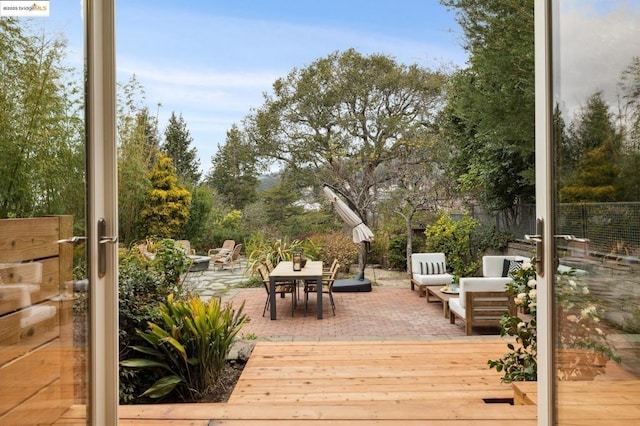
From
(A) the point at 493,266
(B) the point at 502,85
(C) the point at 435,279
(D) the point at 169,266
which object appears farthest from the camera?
(C) the point at 435,279

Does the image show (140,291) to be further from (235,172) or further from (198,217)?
(235,172)

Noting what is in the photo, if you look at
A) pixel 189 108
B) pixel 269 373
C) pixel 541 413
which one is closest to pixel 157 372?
pixel 269 373

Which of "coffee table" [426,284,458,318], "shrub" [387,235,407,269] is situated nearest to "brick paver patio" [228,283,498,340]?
"coffee table" [426,284,458,318]

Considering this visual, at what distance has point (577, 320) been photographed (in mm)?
1552

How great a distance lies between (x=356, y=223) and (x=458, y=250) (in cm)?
243

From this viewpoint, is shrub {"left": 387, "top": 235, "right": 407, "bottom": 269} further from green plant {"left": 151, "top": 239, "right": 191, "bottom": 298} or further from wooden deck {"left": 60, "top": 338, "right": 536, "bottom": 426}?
green plant {"left": 151, "top": 239, "right": 191, "bottom": 298}

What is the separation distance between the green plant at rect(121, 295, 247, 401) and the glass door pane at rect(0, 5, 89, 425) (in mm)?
1753

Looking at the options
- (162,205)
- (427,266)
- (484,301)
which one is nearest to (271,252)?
(162,205)

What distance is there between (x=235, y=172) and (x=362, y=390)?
10.3 meters

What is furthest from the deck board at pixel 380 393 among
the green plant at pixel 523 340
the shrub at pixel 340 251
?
the shrub at pixel 340 251

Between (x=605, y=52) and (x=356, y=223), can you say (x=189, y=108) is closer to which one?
(x=356, y=223)

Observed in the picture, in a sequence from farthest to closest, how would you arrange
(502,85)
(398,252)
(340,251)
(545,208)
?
(398,252)
(340,251)
(502,85)
(545,208)

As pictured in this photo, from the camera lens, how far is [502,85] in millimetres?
6703

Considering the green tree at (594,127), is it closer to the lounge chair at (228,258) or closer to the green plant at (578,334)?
the green plant at (578,334)
